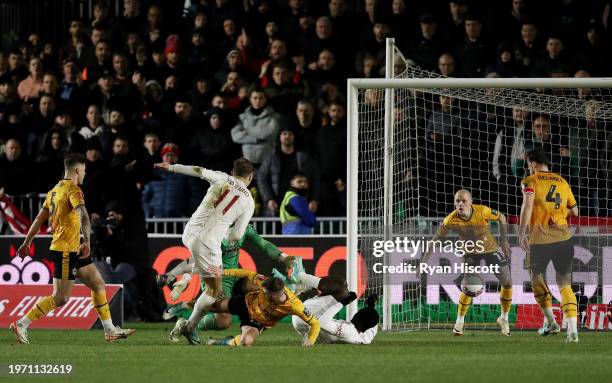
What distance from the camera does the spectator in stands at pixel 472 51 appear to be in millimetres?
18062

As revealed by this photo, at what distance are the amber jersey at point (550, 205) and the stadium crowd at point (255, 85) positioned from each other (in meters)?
2.39

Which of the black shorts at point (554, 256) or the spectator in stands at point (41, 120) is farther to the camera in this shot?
the spectator in stands at point (41, 120)

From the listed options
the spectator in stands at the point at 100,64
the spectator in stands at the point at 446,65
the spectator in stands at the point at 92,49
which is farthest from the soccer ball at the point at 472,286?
the spectator in stands at the point at 92,49

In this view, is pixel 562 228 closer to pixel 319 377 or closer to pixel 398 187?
pixel 398 187

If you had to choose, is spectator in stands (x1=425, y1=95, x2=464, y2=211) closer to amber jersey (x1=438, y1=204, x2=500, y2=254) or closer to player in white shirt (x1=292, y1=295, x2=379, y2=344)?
amber jersey (x1=438, y1=204, x2=500, y2=254)

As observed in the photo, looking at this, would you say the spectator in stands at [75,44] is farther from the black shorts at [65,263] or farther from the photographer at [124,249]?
the black shorts at [65,263]

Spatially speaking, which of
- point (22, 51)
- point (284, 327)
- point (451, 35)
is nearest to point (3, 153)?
point (22, 51)

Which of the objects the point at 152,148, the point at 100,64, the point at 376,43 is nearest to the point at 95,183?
the point at 152,148

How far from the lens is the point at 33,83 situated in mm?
20438

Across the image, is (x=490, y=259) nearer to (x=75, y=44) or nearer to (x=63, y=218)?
(x=63, y=218)

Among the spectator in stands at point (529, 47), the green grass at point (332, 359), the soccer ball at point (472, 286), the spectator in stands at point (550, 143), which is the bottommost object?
the green grass at point (332, 359)

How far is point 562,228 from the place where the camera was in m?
13.9

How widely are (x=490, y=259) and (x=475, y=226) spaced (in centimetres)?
42

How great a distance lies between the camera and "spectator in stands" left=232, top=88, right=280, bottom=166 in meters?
18.0
